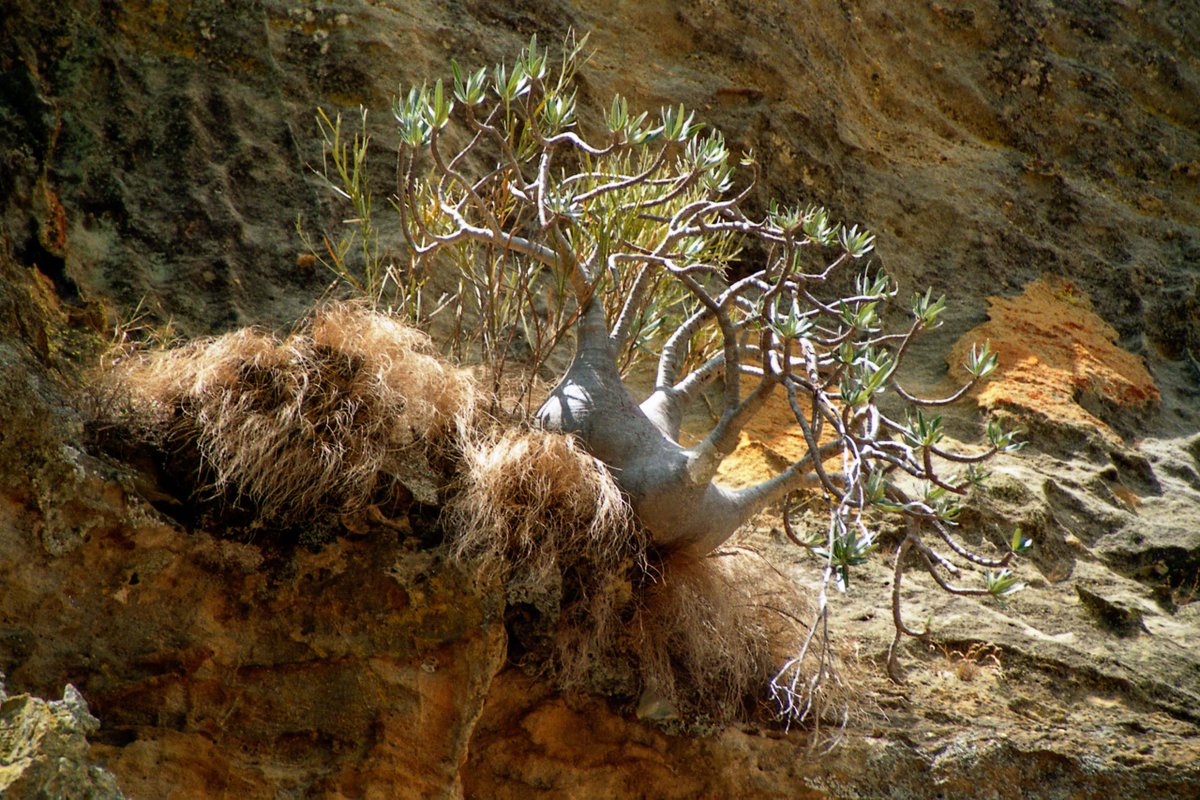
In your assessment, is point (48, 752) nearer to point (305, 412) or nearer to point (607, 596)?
point (305, 412)

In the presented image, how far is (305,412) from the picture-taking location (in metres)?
2.81

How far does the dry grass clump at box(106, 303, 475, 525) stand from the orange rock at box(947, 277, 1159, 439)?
2.95 m

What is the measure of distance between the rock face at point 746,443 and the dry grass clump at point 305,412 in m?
0.15

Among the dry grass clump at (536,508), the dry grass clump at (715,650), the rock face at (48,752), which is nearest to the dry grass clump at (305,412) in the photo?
the dry grass clump at (536,508)

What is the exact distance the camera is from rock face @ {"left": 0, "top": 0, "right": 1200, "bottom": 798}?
2.61 metres

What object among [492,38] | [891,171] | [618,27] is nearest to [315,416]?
[492,38]

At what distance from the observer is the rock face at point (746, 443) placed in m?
2.61

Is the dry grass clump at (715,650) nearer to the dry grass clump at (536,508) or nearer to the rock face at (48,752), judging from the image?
the dry grass clump at (536,508)

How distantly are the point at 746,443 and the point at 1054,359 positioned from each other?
75.3 inches

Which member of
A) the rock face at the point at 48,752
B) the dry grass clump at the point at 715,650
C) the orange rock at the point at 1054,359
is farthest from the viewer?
the orange rock at the point at 1054,359

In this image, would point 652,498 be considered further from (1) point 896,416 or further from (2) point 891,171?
(2) point 891,171

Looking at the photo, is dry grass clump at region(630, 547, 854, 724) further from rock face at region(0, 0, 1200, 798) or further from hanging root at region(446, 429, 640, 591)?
hanging root at region(446, 429, 640, 591)

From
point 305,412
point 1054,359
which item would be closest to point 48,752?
point 305,412

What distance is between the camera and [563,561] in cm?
291
